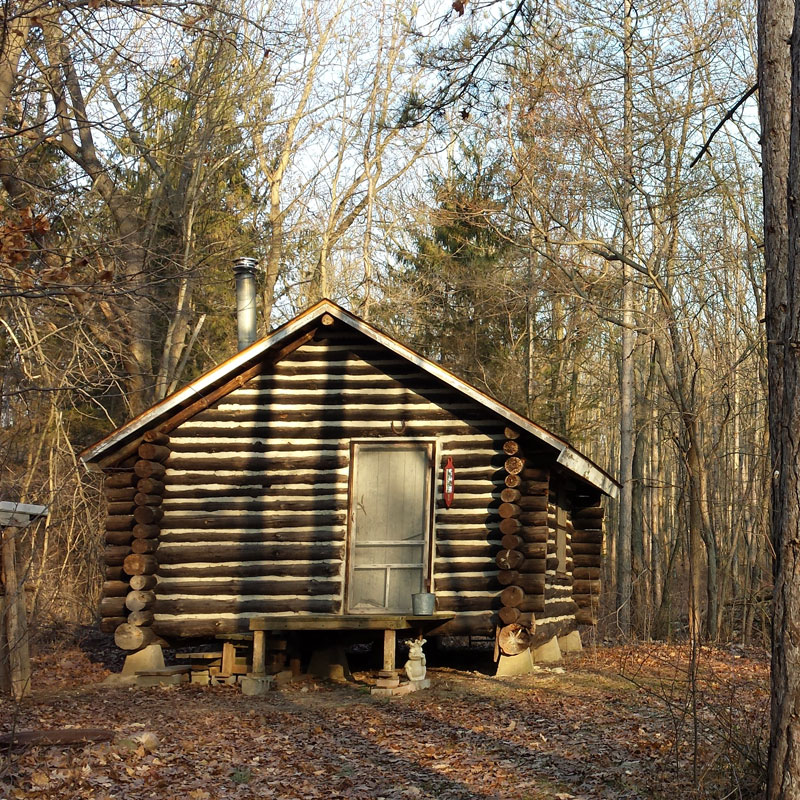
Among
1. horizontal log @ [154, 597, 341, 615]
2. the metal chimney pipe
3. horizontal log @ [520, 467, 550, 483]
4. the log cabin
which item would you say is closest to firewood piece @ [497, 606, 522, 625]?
the log cabin

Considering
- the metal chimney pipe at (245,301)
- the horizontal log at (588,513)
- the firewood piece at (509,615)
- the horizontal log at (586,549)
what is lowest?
the firewood piece at (509,615)

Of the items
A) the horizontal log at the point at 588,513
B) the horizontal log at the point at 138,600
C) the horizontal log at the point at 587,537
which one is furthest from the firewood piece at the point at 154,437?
the horizontal log at the point at 587,537

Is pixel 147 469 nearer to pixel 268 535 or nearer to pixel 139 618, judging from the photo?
pixel 268 535

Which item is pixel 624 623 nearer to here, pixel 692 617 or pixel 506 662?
pixel 506 662

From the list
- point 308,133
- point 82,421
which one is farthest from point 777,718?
point 308,133

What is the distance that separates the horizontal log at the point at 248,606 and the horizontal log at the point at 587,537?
19.2ft

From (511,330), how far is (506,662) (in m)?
14.2

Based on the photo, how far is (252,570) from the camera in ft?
46.4

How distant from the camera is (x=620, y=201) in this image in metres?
18.6

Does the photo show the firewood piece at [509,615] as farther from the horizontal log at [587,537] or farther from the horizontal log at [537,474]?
the horizontal log at [587,537]

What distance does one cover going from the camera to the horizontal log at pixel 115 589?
14.1m

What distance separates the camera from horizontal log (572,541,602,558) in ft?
59.8

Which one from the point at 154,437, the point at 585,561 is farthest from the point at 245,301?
the point at 585,561

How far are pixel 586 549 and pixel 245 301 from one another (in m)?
7.34
